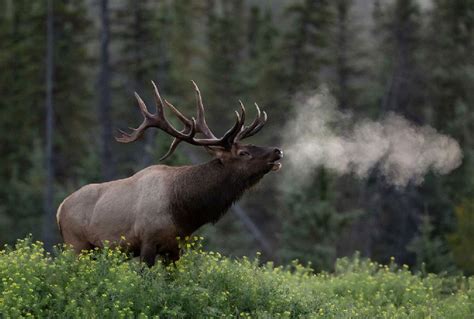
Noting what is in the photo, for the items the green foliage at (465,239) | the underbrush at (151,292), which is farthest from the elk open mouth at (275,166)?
the green foliage at (465,239)

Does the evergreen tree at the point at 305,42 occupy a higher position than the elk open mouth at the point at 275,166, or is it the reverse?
the evergreen tree at the point at 305,42

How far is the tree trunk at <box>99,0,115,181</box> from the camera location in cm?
3050

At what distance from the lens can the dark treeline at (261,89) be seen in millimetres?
36188

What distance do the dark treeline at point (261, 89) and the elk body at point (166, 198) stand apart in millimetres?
22247

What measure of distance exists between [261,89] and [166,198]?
28.9 meters

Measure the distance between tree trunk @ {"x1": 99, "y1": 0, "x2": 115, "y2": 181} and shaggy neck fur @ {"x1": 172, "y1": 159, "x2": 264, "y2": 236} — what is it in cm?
1858

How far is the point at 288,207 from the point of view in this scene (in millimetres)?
33719

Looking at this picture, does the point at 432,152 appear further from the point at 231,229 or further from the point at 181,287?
the point at 181,287

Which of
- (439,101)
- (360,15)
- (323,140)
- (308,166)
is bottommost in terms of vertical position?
(323,140)

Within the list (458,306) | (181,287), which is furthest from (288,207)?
(181,287)

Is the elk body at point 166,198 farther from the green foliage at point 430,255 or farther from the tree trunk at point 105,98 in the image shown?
the tree trunk at point 105,98

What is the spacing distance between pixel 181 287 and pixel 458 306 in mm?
4404

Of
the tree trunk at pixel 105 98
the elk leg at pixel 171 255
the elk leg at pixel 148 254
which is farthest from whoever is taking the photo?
the tree trunk at pixel 105 98

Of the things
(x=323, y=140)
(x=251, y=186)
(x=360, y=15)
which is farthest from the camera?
(x=360, y=15)
